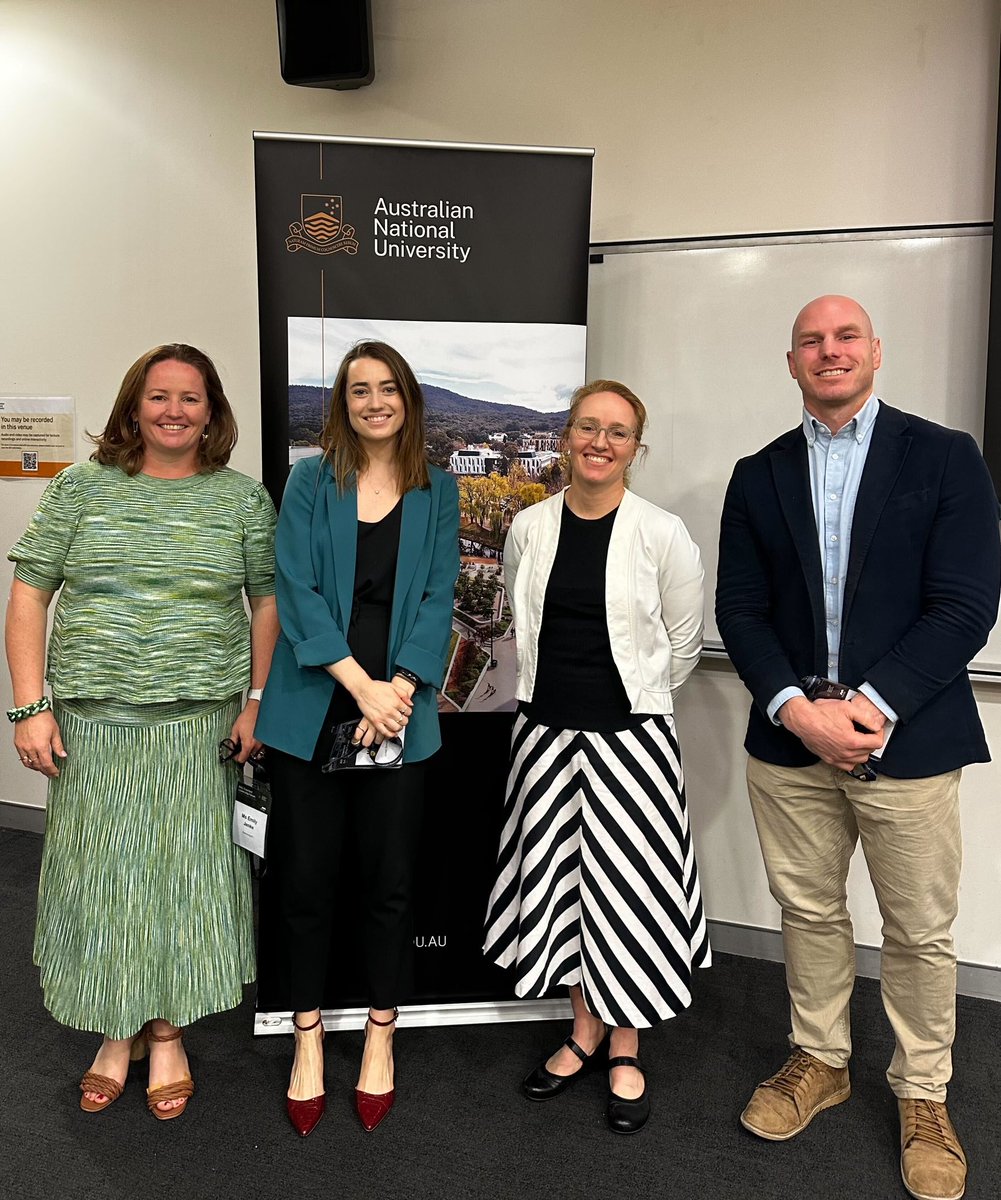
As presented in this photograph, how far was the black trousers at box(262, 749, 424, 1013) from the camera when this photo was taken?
80.1 inches

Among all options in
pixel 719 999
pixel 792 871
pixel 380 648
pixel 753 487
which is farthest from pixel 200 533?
pixel 719 999

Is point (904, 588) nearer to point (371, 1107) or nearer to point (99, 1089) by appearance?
point (371, 1107)

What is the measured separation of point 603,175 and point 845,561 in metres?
1.62

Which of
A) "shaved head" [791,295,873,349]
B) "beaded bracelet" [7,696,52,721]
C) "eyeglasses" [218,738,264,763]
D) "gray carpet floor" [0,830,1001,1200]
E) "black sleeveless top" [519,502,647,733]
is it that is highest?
"shaved head" [791,295,873,349]

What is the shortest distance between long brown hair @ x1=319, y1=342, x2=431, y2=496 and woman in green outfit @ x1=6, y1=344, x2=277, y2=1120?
0.25m

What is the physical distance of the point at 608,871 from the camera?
2.06 m

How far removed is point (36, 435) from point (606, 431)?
2.63 metres

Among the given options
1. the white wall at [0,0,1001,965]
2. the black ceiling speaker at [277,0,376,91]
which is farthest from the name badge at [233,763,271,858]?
the black ceiling speaker at [277,0,376,91]

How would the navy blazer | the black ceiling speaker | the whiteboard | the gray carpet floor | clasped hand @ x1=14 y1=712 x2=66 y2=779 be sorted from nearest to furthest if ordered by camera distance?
the navy blazer < the gray carpet floor < clasped hand @ x1=14 y1=712 x2=66 y2=779 < the whiteboard < the black ceiling speaker

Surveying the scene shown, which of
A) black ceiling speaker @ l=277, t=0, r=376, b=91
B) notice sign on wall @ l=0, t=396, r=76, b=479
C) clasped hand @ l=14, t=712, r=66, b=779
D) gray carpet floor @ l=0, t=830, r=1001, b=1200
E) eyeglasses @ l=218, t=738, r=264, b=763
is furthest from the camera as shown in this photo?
notice sign on wall @ l=0, t=396, r=76, b=479

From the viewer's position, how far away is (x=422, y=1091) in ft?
7.28

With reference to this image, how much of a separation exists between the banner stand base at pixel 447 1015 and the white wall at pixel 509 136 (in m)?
0.77

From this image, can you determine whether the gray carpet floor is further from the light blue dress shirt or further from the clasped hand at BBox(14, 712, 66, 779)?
the light blue dress shirt

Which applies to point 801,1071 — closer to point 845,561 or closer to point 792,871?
point 792,871
